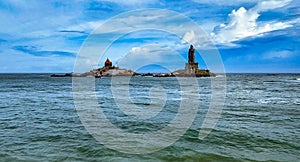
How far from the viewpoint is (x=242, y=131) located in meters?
13.1

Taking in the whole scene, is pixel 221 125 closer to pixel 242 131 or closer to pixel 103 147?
pixel 242 131

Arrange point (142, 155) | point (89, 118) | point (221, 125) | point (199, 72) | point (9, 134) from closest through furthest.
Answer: point (142, 155) < point (9, 134) < point (221, 125) < point (89, 118) < point (199, 72)

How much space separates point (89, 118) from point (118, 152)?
742 centimetres

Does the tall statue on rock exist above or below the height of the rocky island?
above

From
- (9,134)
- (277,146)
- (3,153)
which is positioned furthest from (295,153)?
(9,134)

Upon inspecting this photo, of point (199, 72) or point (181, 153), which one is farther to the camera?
point (199, 72)

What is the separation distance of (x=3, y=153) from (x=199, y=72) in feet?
419

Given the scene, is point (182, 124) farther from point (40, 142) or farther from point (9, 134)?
point (9, 134)

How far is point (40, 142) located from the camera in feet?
36.1

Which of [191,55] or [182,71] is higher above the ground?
[191,55]

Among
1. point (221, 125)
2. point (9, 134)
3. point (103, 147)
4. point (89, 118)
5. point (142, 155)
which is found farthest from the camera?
point (89, 118)

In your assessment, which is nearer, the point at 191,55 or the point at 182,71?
the point at 191,55

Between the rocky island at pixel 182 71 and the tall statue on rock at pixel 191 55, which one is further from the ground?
the tall statue on rock at pixel 191 55

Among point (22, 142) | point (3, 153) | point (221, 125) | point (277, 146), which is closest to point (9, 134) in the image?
point (22, 142)
